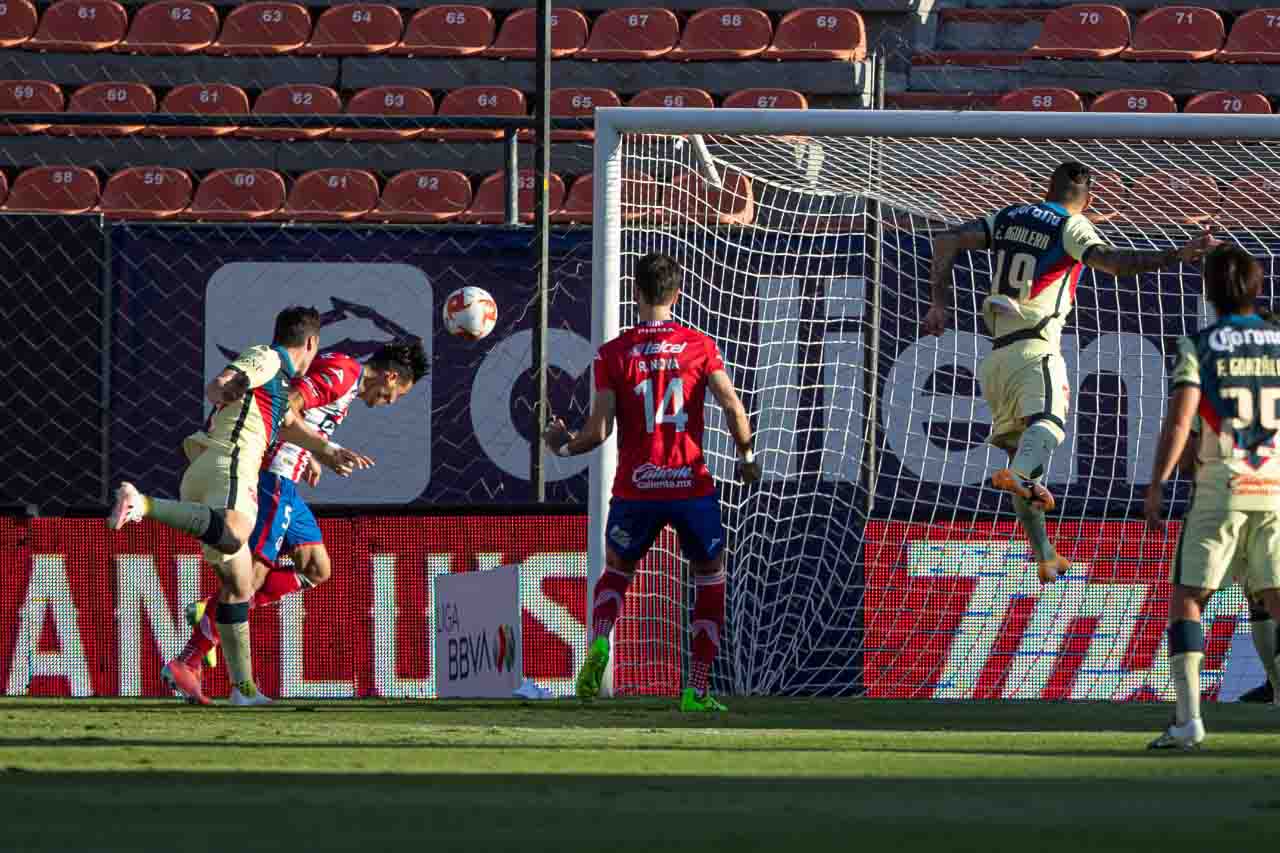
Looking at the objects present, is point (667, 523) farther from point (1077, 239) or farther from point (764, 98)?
Answer: point (764, 98)

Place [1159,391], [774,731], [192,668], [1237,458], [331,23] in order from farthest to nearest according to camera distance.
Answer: [331,23], [1159,391], [192,668], [774,731], [1237,458]

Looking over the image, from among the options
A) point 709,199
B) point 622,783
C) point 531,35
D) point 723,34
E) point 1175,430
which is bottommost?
point 622,783

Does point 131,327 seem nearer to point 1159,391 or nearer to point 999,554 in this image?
point 999,554

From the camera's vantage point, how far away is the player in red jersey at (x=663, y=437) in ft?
31.8

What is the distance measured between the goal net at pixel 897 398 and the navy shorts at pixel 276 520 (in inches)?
69.5

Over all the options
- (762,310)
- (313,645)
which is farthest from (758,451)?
(313,645)

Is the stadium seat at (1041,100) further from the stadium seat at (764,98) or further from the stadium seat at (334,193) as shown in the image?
the stadium seat at (334,193)

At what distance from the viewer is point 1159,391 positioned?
12.4 metres

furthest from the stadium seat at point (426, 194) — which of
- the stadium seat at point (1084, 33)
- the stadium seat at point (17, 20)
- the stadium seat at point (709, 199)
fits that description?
the stadium seat at point (709, 199)

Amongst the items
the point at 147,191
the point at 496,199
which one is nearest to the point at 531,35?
the point at 496,199

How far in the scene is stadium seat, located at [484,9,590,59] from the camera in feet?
68.3

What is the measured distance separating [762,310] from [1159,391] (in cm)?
229

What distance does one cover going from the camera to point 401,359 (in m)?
10.8

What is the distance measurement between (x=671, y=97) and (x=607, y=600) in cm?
1065
